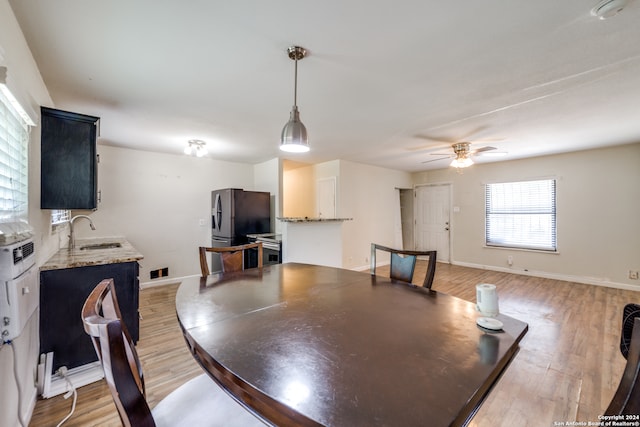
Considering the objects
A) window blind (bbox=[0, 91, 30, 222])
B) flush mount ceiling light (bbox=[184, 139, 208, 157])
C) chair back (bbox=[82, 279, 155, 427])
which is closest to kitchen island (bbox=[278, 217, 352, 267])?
flush mount ceiling light (bbox=[184, 139, 208, 157])

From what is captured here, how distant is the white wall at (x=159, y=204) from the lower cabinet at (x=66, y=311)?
7.67 ft

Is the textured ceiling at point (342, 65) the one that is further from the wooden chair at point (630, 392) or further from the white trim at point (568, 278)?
the white trim at point (568, 278)

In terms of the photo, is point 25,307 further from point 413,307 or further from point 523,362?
A: point 523,362

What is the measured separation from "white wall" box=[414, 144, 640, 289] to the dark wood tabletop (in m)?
5.01

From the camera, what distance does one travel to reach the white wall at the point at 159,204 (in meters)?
3.98

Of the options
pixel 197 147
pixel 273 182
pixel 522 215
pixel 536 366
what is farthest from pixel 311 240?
pixel 522 215

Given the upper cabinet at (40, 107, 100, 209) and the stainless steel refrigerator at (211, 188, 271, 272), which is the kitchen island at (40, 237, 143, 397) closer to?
the upper cabinet at (40, 107, 100, 209)

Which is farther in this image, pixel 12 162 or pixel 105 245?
pixel 105 245

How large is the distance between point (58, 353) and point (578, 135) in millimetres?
6156

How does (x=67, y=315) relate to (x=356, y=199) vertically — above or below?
below

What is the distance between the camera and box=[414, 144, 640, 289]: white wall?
4.17 m

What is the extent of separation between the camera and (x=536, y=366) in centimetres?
213

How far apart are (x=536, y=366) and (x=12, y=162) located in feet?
12.7

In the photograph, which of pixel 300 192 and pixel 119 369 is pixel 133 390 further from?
pixel 300 192
